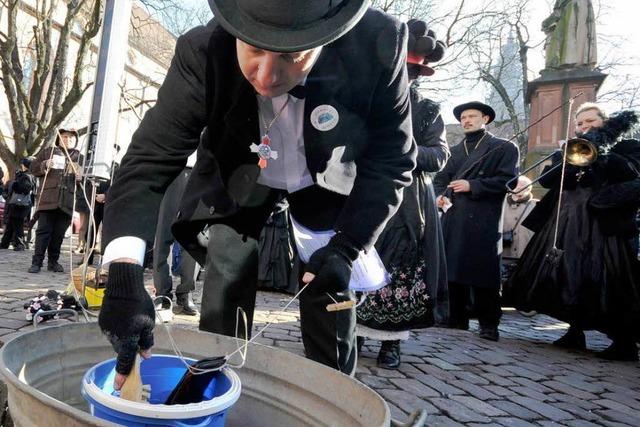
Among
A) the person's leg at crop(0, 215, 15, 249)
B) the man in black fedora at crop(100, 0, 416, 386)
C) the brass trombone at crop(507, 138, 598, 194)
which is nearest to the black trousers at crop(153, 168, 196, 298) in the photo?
the man in black fedora at crop(100, 0, 416, 386)

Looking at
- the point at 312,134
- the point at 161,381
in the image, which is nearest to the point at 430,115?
the point at 312,134

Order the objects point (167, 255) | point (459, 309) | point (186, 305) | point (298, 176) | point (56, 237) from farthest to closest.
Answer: point (56, 237) < point (459, 309) < point (186, 305) < point (167, 255) < point (298, 176)

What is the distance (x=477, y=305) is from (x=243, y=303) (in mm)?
3438

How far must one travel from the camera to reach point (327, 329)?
172 cm

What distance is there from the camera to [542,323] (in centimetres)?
630

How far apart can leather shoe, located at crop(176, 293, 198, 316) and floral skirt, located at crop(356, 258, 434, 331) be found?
161 cm

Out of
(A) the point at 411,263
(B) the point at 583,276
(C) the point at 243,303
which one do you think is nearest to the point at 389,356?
(A) the point at 411,263

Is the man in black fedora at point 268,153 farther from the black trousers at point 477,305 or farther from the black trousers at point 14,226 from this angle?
the black trousers at point 14,226

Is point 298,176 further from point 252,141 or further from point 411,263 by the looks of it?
point 411,263

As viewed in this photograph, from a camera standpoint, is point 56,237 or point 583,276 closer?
point 583,276

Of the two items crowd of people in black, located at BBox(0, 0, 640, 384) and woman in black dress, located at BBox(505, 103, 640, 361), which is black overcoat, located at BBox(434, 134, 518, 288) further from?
crowd of people in black, located at BBox(0, 0, 640, 384)

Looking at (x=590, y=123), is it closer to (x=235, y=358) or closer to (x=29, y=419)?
(x=235, y=358)

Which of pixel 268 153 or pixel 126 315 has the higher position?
pixel 268 153

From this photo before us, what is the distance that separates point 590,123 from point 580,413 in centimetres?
281
